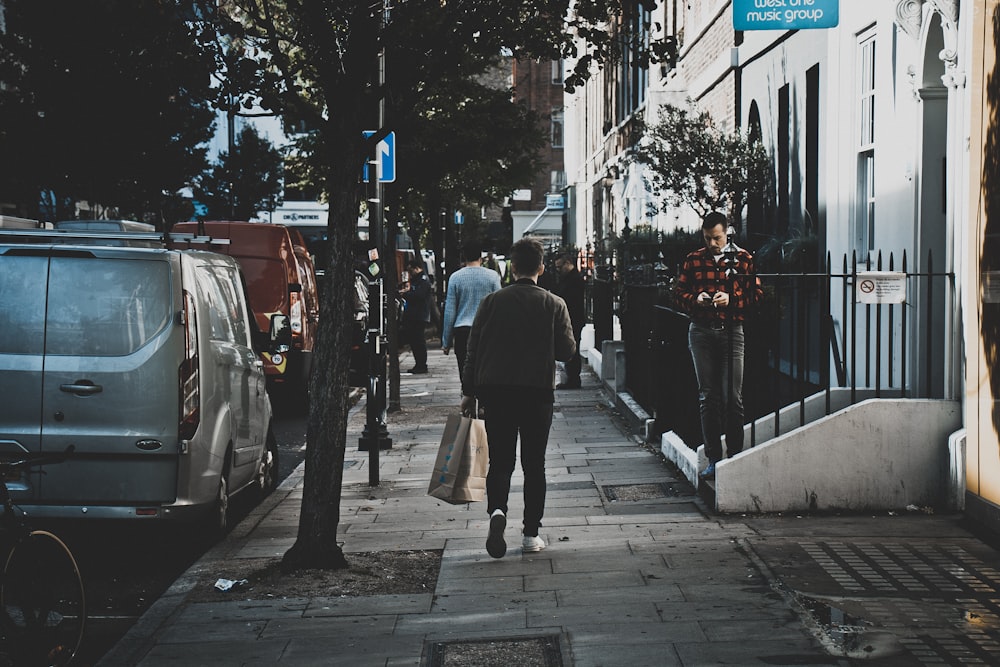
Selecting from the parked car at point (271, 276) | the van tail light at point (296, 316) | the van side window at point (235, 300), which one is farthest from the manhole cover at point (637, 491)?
the van tail light at point (296, 316)

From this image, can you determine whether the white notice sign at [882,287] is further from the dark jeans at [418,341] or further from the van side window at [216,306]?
the dark jeans at [418,341]

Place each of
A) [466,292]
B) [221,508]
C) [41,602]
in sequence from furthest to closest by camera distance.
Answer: [466,292]
[221,508]
[41,602]

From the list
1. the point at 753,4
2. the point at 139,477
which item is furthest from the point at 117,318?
the point at 753,4

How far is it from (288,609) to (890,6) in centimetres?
708

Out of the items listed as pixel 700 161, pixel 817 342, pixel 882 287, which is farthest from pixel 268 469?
pixel 700 161

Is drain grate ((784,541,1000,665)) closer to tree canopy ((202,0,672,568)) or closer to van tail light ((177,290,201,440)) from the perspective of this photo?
tree canopy ((202,0,672,568))

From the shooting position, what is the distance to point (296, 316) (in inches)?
651

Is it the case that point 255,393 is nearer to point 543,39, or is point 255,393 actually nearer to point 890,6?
point 543,39

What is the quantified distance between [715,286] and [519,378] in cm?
213

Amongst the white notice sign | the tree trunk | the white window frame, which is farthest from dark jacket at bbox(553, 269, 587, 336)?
the tree trunk

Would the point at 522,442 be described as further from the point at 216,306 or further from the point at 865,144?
the point at 865,144

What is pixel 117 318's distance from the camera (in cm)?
789

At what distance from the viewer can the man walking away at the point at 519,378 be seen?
302 inches

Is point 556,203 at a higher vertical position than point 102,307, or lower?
higher
